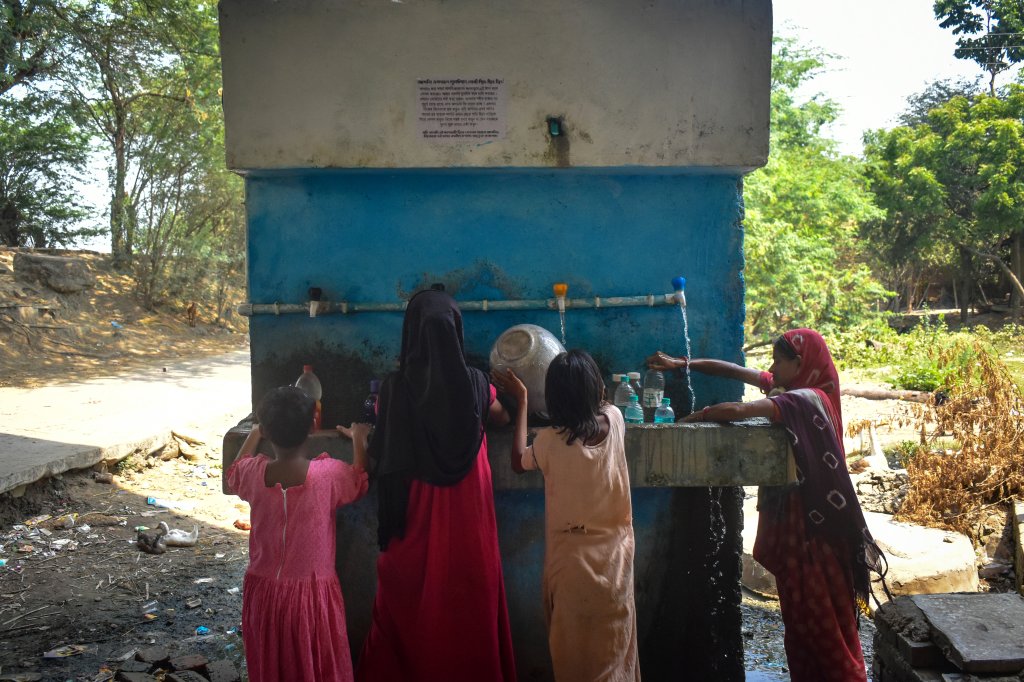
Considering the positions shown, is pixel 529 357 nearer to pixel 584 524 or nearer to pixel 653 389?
pixel 653 389

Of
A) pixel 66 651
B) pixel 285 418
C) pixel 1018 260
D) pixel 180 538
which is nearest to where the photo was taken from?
pixel 285 418

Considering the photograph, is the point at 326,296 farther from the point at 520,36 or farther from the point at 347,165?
the point at 520,36

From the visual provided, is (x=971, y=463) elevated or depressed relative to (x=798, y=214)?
depressed

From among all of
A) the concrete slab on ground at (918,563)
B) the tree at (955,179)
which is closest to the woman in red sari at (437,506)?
the concrete slab on ground at (918,563)

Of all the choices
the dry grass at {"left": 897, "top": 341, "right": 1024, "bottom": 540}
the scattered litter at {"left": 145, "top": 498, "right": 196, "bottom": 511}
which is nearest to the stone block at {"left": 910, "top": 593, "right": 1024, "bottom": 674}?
the dry grass at {"left": 897, "top": 341, "right": 1024, "bottom": 540}

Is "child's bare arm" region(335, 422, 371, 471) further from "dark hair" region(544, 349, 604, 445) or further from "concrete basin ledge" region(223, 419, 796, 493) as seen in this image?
"dark hair" region(544, 349, 604, 445)

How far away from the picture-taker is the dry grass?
251 inches

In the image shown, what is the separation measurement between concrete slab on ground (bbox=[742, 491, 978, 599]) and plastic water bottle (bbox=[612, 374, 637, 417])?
216 centimetres

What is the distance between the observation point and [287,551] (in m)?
2.83

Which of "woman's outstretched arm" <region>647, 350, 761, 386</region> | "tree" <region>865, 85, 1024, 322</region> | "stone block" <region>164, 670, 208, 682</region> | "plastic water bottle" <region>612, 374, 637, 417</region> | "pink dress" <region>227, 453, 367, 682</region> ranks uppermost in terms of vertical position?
"tree" <region>865, 85, 1024, 322</region>

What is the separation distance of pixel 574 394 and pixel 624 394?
102cm

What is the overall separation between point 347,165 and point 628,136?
1.31m

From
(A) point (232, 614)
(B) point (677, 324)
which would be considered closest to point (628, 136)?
(B) point (677, 324)

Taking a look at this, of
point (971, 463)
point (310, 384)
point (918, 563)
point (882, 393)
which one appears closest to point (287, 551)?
point (310, 384)
